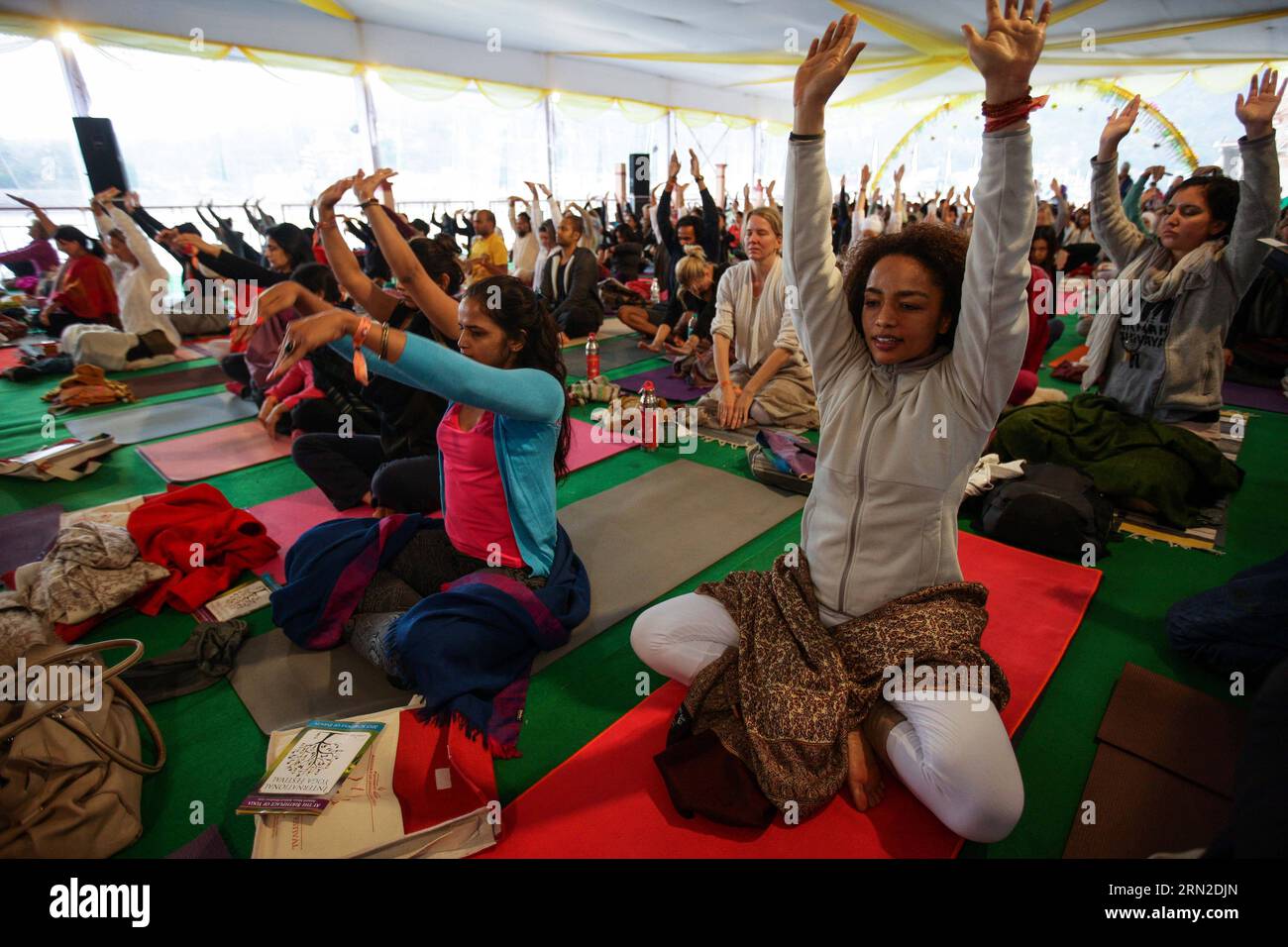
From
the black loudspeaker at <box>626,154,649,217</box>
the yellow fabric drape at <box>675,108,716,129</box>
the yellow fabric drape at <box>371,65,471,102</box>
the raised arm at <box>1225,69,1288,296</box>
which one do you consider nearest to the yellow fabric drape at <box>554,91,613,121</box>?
the black loudspeaker at <box>626,154,649,217</box>

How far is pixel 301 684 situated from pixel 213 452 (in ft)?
8.82

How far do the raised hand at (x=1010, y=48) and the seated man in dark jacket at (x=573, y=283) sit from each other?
5301 millimetres

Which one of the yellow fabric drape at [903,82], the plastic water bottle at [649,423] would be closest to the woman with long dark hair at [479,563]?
the plastic water bottle at [649,423]

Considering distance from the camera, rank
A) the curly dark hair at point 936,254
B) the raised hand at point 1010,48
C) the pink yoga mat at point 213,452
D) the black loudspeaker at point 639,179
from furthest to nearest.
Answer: the black loudspeaker at point 639,179 < the pink yoga mat at point 213,452 < the curly dark hair at point 936,254 < the raised hand at point 1010,48

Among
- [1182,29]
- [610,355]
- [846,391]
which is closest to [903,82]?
[1182,29]

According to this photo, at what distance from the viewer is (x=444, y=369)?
1389mm

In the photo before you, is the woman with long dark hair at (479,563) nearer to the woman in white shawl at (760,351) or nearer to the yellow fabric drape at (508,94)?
the woman in white shawl at (760,351)

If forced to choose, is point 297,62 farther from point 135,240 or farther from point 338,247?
point 338,247

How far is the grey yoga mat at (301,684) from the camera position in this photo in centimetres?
197

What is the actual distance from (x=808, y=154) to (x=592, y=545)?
189cm

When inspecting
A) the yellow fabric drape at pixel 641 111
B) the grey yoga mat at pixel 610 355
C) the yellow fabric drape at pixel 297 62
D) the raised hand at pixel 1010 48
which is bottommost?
the grey yoga mat at pixel 610 355
